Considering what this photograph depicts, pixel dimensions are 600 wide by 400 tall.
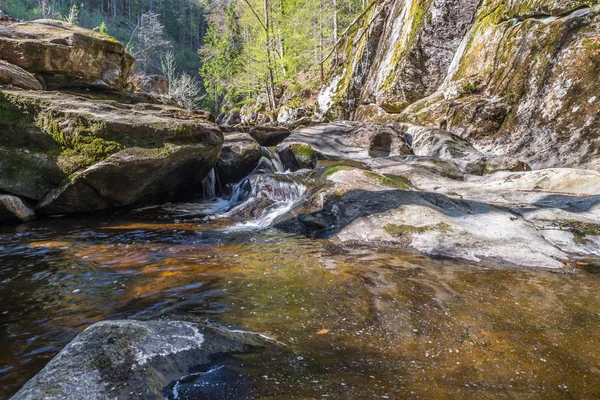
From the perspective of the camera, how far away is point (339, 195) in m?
6.66

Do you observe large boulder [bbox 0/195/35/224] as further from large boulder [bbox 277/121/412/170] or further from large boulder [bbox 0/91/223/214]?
large boulder [bbox 277/121/412/170]

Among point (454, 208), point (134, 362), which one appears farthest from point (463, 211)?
point (134, 362)

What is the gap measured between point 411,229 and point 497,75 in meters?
10.2

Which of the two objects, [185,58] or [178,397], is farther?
[185,58]

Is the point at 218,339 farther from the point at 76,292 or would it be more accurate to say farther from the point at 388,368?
the point at 76,292

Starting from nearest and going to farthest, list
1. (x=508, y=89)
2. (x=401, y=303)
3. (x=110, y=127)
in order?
(x=401, y=303) → (x=110, y=127) → (x=508, y=89)

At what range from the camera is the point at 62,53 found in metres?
9.52

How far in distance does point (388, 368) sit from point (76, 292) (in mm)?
3415

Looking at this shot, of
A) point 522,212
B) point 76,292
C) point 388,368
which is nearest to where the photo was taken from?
point 388,368

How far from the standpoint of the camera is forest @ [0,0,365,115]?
78.0ft

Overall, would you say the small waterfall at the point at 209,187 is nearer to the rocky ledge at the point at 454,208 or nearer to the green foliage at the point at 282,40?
the rocky ledge at the point at 454,208

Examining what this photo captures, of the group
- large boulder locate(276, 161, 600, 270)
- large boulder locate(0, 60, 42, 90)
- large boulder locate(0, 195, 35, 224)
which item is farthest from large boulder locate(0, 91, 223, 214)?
large boulder locate(276, 161, 600, 270)

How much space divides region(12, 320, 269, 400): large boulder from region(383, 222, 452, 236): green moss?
3.76 m

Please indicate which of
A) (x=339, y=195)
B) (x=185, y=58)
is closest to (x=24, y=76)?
(x=339, y=195)
